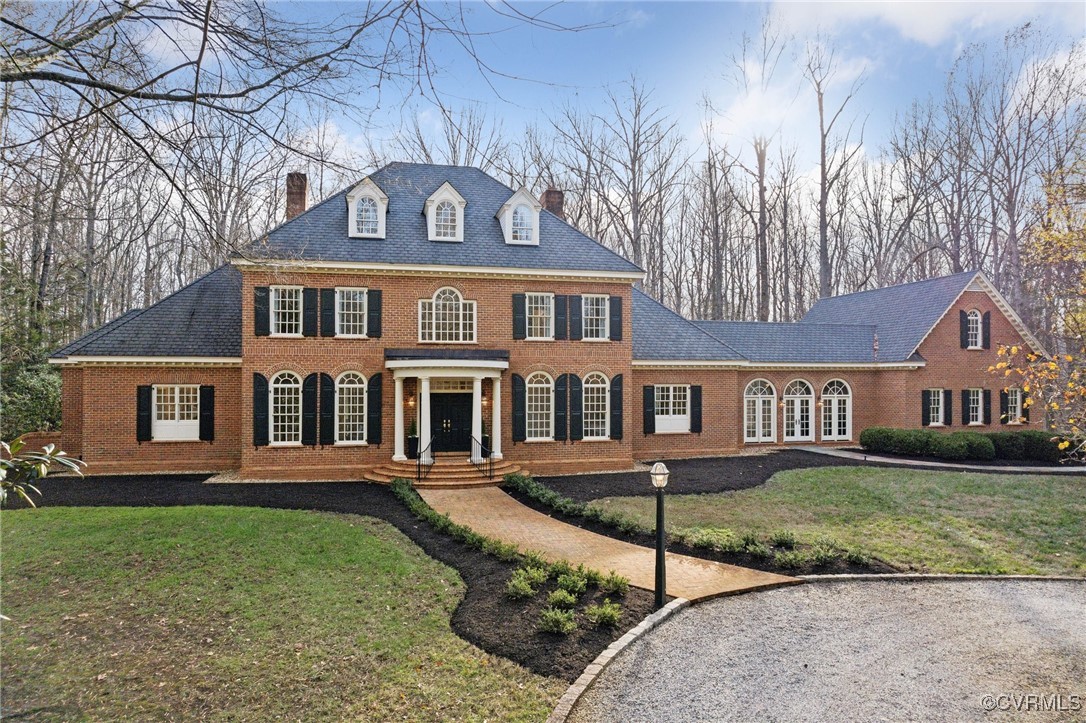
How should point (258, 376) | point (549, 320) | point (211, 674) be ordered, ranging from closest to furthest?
point (211, 674), point (258, 376), point (549, 320)

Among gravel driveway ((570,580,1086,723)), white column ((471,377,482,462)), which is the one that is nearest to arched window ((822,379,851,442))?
white column ((471,377,482,462))

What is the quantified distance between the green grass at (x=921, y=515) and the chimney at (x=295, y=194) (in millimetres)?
14687

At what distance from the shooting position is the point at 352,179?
14.8 feet

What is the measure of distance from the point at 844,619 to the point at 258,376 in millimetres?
15410

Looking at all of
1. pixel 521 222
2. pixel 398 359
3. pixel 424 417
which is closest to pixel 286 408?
pixel 398 359

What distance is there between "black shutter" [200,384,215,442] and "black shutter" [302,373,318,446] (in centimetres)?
332

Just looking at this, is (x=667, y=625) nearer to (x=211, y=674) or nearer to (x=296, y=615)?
(x=296, y=615)

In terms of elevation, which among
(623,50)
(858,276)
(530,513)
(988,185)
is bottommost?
(530,513)

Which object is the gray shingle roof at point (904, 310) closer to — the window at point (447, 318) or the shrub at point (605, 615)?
the window at point (447, 318)

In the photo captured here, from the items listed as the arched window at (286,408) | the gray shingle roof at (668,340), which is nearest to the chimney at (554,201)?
the gray shingle roof at (668,340)

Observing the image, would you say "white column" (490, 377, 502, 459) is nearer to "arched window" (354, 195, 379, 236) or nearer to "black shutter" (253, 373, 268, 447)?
"arched window" (354, 195, 379, 236)

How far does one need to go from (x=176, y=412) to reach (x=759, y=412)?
69.0 feet

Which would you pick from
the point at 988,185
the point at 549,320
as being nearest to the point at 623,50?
the point at 549,320

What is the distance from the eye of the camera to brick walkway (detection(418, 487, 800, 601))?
8.06 metres
